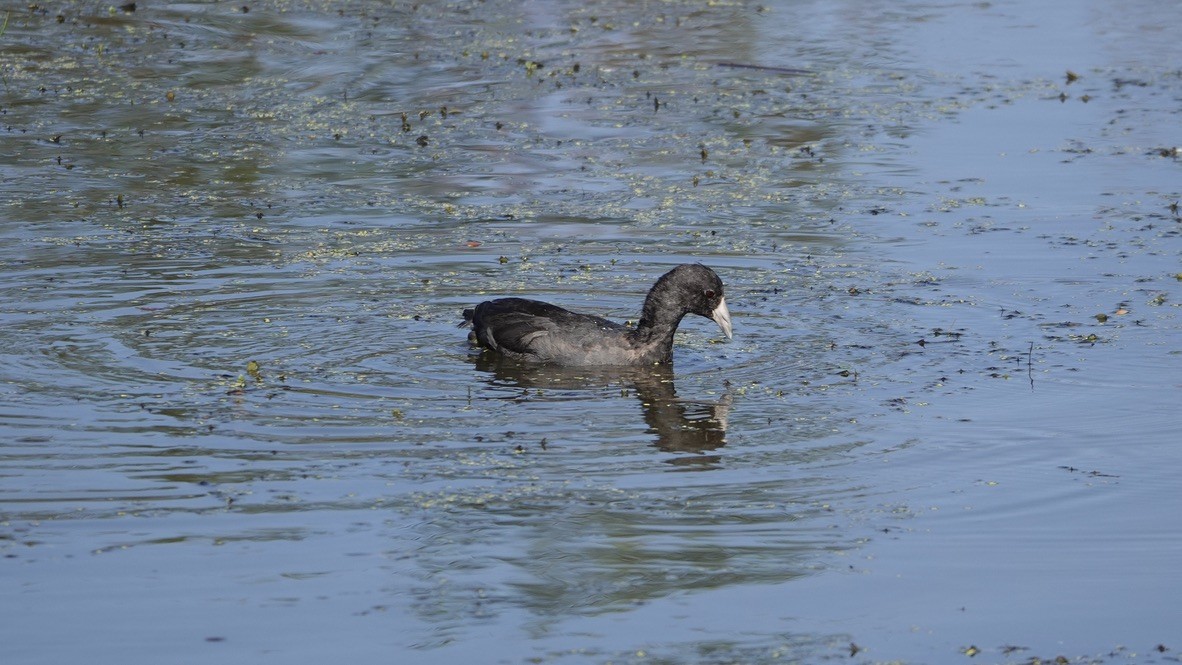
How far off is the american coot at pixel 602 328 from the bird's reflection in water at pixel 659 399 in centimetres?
7

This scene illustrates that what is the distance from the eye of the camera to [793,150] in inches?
556

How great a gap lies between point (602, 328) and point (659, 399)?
2.63 ft

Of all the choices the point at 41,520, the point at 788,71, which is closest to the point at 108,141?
the point at 788,71

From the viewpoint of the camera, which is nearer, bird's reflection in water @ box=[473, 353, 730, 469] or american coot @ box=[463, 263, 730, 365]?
bird's reflection in water @ box=[473, 353, 730, 469]

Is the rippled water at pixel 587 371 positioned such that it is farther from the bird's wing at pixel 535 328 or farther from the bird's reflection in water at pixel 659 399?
the bird's wing at pixel 535 328

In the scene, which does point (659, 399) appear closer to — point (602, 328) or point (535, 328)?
point (602, 328)

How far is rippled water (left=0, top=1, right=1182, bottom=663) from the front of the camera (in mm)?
6230

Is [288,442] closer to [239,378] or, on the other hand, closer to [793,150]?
[239,378]

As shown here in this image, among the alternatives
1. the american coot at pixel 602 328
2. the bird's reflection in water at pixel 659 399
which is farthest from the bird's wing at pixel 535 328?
the bird's reflection in water at pixel 659 399

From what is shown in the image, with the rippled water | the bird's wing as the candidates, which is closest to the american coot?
the bird's wing

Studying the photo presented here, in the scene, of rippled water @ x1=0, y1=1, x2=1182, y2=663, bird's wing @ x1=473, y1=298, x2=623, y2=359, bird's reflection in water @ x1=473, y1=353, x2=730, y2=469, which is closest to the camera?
rippled water @ x1=0, y1=1, x2=1182, y2=663

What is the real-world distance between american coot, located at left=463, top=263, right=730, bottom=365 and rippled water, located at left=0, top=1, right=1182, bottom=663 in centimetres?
16

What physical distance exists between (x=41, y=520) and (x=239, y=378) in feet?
7.36

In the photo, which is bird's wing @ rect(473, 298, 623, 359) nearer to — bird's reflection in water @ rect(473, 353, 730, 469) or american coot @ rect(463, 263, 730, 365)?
american coot @ rect(463, 263, 730, 365)
